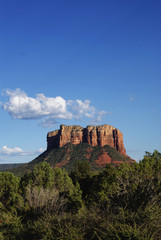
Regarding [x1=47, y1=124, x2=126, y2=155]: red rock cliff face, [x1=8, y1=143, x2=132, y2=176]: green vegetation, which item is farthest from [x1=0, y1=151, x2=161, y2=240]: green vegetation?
[x1=47, y1=124, x2=126, y2=155]: red rock cliff face

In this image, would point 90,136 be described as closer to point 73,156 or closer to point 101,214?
point 73,156

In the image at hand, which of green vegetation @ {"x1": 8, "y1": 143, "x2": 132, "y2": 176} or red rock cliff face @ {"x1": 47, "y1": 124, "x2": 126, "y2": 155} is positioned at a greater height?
red rock cliff face @ {"x1": 47, "y1": 124, "x2": 126, "y2": 155}

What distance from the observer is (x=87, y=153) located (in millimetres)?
151750

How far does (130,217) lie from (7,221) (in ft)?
57.2

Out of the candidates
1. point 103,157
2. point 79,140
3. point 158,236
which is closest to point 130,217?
point 158,236

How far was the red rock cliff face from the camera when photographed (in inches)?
6727

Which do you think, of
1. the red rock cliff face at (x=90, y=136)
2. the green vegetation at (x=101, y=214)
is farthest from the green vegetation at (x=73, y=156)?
the green vegetation at (x=101, y=214)

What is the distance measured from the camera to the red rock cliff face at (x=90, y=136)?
170875mm

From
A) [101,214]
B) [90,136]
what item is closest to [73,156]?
[90,136]

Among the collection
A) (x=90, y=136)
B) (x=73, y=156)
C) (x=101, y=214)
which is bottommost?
(x=101, y=214)

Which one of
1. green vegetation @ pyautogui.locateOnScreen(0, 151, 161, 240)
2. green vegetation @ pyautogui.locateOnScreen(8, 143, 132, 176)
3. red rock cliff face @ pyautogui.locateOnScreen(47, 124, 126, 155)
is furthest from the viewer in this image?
red rock cliff face @ pyautogui.locateOnScreen(47, 124, 126, 155)

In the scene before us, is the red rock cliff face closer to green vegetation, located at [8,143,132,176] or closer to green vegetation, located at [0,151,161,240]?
green vegetation, located at [8,143,132,176]

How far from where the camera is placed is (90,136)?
173 meters

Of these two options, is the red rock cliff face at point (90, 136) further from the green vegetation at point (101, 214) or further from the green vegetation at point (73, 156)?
the green vegetation at point (101, 214)
